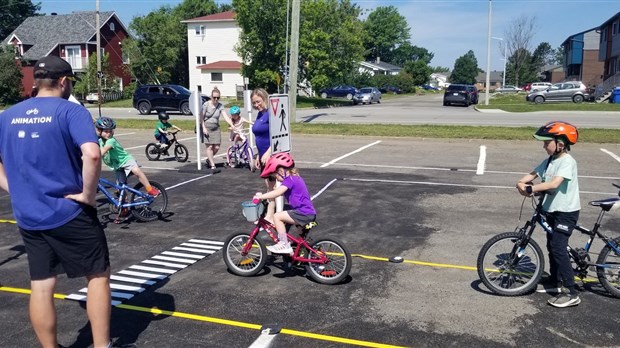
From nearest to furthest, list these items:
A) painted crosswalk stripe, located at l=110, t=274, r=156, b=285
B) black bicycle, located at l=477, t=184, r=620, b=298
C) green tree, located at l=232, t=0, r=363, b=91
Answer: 1. black bicycle, located at l=477, t=184, r=620, b=298
2. painted crosswalk stripe, located at l=110, t=274, r=156, b=285
3. green tree, located at l=232, t=0, r=363, b=91

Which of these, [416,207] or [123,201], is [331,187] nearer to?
[416,207]

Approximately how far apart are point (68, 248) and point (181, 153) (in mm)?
11836

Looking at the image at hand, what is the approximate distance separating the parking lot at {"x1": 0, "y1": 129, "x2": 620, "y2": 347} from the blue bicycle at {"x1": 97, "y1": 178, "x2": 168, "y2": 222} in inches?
8.5

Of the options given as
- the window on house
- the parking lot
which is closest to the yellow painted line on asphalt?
the parking lot

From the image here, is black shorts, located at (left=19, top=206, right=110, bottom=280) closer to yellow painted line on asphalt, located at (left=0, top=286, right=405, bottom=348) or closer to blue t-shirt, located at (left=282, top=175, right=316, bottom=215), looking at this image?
yellow painted line on asphalt, located at (left=0, top=286, right=405, bottom=348)

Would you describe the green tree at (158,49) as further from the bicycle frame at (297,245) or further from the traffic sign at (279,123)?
the bicycle frame at (297,245)

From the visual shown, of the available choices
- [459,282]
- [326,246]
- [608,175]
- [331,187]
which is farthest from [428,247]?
[608,175]

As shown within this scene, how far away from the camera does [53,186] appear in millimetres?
3832

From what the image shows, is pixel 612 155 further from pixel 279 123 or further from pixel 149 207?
pixel 149 207

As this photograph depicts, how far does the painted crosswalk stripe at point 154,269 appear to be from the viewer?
5746mm

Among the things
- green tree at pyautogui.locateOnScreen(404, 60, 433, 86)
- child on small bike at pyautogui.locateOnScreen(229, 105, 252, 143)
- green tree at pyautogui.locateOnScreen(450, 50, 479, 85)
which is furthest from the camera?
green tree at pyautogui.locateOnScreen(450, 50, 479, 85)

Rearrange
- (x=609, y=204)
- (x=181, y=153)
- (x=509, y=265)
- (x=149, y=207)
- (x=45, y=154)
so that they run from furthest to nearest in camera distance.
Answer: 1. (x=181, y=153)
2. (x=149, y=207)
3. (x=509, y=265)
4. (x=609, y=204)
5. (x=45, y=154)

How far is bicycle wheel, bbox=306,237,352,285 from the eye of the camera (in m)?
5.95

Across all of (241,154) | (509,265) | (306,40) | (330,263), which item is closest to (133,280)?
(330,263)
